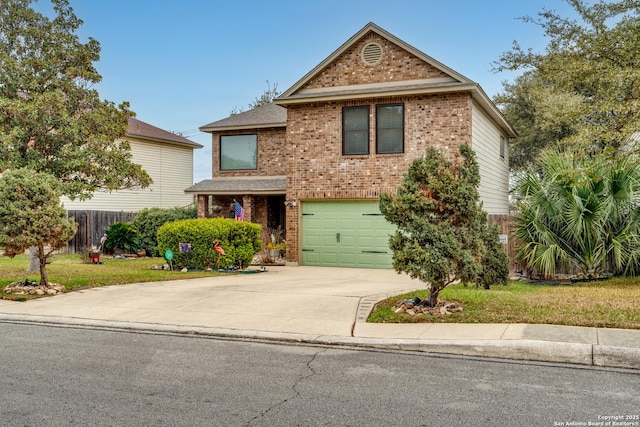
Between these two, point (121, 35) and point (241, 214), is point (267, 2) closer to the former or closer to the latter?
point (121, 35)

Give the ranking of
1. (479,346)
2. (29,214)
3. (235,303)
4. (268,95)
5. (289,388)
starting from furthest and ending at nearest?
1. (268,95)
2. (29,214)
3. (235,303)
4. (479,346)
5. (289,388)

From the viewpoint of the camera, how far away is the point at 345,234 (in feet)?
61.6

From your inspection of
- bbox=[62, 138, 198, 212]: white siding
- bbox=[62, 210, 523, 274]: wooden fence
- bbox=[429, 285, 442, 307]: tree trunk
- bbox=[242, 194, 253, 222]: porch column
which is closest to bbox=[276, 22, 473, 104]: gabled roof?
bbox=[242, 194, 253, 222]: porch column

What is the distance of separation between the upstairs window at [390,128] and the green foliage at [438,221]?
837 cm

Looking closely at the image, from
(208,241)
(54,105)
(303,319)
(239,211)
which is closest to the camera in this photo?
(303,319)

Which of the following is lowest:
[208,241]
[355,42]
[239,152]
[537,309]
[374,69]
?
[537,309]

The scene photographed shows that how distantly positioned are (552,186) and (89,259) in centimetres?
1482

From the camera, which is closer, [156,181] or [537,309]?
[537,309]

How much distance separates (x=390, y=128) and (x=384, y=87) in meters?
1.26

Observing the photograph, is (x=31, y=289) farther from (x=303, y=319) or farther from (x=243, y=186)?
(x=243, y=186)

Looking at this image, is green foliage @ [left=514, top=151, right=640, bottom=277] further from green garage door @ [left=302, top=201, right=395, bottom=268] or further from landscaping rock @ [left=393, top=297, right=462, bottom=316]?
landscaping rock @ [left=393, top=297, right=462, bottom=316]

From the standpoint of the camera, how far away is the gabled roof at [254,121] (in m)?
21.9

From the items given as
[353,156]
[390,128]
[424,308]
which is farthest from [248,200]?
[424,308]

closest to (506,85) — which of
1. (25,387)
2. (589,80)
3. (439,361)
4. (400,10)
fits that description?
(400,10)
